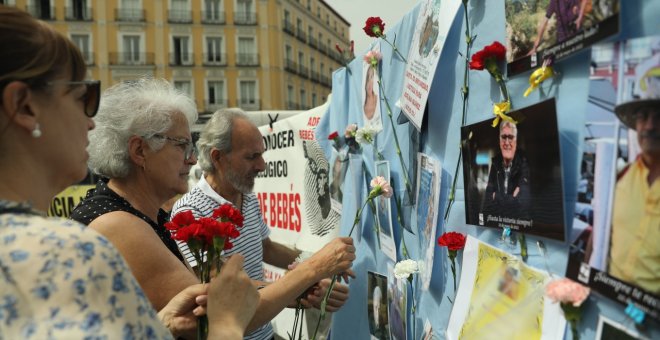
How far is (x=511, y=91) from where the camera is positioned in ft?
3.85

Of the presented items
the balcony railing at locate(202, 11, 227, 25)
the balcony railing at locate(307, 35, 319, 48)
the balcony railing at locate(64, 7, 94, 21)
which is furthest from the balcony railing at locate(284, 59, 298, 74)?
the balcony railing at locate(64, 7, 94, 21)

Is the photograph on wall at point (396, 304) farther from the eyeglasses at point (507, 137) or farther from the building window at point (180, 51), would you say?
the building window at point (180, 51)

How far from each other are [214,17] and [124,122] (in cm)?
3927

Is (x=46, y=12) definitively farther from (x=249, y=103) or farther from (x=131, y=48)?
(x=249, y=103)

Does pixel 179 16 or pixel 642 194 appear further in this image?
pixel 179 16

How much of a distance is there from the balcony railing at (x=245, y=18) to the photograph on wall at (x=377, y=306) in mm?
38394

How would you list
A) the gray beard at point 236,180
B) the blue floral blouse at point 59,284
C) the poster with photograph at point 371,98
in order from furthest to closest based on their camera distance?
the gray beard at point 236,180
the poster with photograph at point 371,98
the blue floral blouse at point 59,284

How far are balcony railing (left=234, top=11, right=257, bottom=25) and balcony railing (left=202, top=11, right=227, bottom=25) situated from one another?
2.72 feet

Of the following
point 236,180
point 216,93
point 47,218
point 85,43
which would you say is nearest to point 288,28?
point 216,93

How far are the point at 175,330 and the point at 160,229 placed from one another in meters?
0.52

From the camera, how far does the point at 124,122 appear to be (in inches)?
67.8

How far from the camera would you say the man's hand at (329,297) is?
1989 mm

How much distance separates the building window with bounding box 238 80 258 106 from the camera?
127 ft

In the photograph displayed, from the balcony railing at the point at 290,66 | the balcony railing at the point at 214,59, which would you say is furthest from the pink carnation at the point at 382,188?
the balcony railing at the point at 290,66
